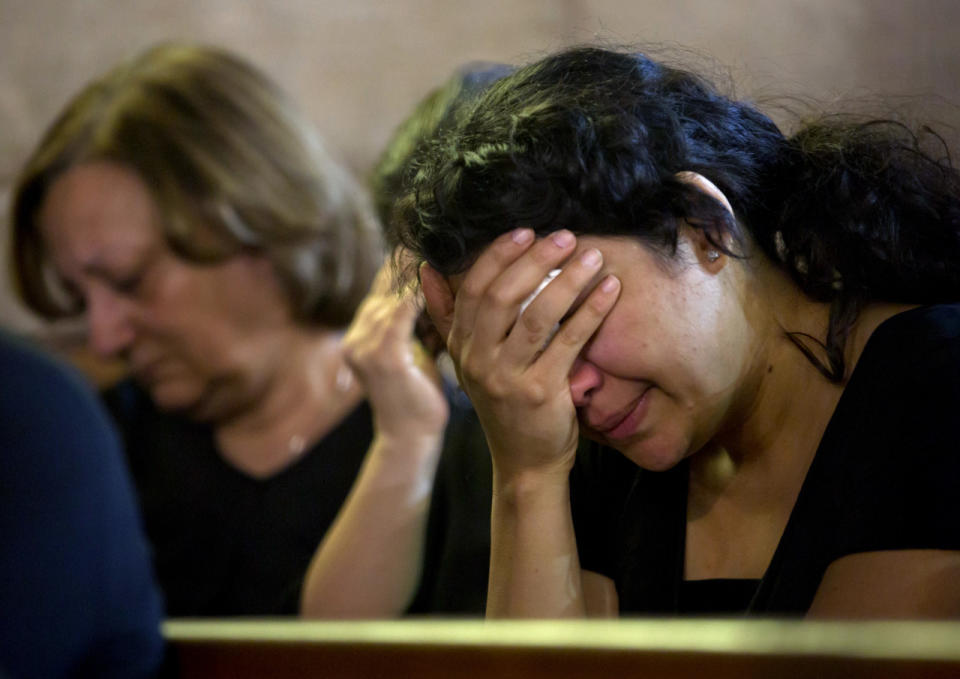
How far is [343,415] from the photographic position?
0.75 meters

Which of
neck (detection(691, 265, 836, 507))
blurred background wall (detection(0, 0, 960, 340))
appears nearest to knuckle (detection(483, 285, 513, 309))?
neck (detection(691, 265, 836, 507))

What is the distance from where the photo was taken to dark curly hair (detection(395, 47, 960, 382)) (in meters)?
0.40

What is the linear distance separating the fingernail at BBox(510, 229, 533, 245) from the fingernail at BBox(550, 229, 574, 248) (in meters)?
0.01

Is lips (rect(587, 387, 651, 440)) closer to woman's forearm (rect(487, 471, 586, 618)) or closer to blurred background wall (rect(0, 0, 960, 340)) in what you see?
woman's forearm (rect(487, 471, 586, 618))

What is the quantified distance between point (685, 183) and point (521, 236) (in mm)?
68

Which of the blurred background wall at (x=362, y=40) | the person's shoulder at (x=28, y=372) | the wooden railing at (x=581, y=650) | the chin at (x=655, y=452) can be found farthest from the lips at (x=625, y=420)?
the blurred background wall at (x=362, y=40)

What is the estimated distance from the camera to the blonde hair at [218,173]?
28.9 inches

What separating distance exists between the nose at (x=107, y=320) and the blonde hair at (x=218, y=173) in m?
0.04

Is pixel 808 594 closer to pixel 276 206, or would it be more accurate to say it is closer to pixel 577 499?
pixel 577 499

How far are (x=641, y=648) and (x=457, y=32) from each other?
2.21ft

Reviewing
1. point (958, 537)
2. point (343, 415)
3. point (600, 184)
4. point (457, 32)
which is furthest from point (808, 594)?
point (457, 32)

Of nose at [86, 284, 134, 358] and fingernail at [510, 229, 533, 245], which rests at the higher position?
fingernail at [510, 229, 533, 245]

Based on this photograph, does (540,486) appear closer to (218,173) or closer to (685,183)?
(685,183)

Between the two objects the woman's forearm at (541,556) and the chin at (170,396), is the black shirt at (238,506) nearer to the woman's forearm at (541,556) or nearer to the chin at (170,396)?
the chin at (170,396)
